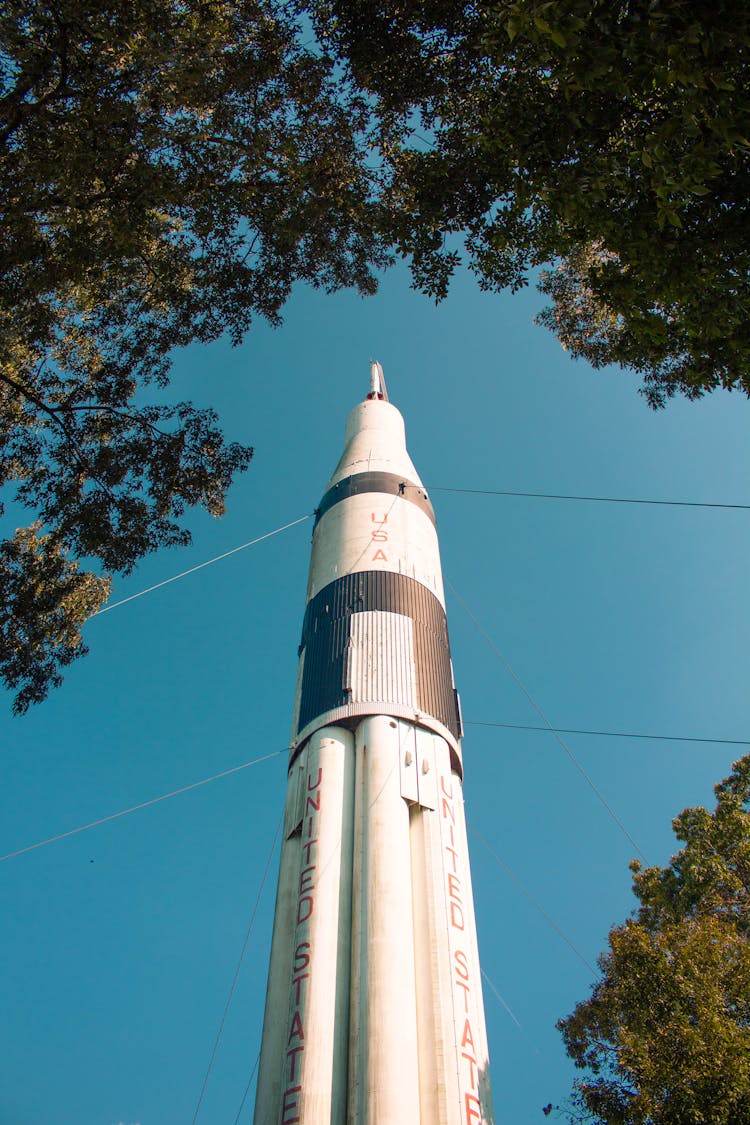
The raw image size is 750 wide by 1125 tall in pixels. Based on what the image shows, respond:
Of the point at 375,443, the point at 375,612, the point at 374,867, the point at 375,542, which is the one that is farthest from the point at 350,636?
the point at 375,443

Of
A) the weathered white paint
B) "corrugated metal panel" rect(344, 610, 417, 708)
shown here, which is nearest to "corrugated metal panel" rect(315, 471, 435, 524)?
the weathered white paint

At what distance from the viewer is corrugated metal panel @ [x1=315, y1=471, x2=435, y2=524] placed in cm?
1216

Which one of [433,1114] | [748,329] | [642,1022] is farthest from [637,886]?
[748,329]

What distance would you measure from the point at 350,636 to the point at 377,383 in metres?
8.42

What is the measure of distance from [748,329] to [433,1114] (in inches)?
290

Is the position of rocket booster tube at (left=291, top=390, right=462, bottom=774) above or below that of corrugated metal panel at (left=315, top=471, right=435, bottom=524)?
below

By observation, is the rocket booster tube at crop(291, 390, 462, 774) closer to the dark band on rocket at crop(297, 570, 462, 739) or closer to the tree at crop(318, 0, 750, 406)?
the dark band on rocket at crop(297, 570, 462, 739)

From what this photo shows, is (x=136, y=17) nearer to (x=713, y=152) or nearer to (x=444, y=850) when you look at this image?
(x=713, y=152)

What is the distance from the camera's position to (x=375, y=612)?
33.1 ft

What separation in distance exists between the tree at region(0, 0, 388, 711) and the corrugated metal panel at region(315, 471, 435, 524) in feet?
5.88

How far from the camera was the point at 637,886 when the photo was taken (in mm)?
13711

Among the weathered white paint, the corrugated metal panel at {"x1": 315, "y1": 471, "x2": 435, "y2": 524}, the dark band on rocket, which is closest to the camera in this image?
the dark band on rocket

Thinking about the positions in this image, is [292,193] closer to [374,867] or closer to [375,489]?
[375,489]

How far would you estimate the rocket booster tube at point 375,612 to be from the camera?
30.7ft
